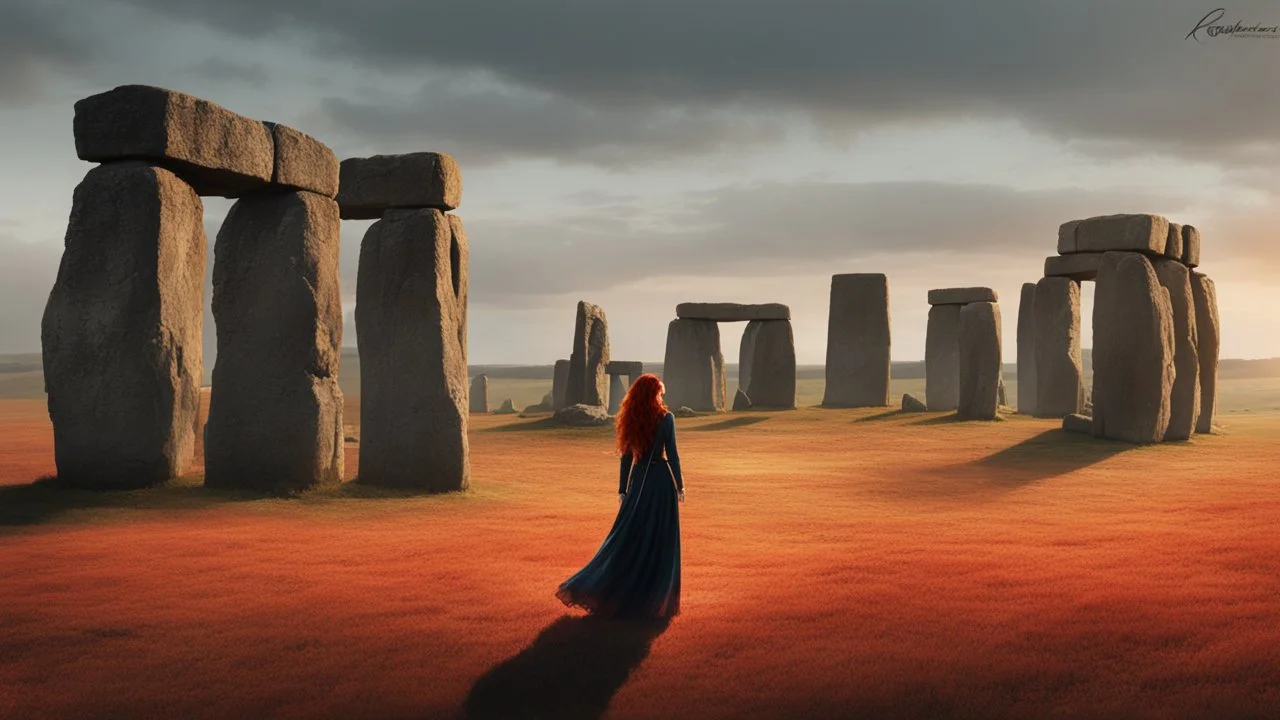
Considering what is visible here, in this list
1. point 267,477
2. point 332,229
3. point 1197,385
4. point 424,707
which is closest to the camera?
point 424,707

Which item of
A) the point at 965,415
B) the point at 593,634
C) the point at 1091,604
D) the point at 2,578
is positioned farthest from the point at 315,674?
the point at 965,415

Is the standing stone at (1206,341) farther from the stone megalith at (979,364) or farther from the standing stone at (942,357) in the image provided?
the standing stone at (942,357)

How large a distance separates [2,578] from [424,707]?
13.6 ft

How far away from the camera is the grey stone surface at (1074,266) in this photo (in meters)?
24.9

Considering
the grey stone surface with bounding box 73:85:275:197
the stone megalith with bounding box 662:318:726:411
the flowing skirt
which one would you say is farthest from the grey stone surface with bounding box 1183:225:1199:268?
the flowing skirt

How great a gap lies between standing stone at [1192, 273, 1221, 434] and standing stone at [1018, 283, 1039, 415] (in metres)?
5.17

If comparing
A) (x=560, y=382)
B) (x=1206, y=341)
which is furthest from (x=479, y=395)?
(x=1206, y=341)

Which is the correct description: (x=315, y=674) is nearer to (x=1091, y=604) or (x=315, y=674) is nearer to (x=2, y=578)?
(x=2, y=578)

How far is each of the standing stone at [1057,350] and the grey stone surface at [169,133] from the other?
61.8ft

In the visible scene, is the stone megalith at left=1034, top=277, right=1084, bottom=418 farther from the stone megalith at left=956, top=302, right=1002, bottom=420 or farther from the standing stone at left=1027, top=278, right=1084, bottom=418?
the stone megalith at left=956, top=302, right=1002, bottom=420

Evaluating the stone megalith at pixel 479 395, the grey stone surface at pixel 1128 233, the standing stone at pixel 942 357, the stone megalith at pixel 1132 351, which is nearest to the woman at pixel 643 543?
the stone megalith at pixel 1132 351

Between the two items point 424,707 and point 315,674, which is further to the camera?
point 315,674

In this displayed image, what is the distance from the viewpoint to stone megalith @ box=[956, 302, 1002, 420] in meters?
22.7

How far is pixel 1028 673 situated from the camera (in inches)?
226
